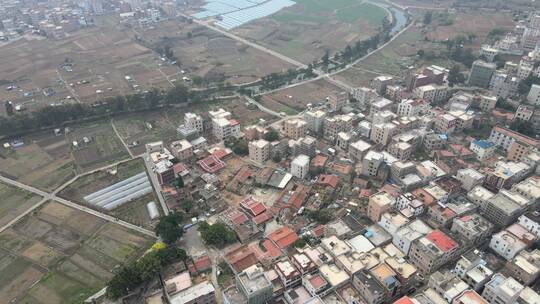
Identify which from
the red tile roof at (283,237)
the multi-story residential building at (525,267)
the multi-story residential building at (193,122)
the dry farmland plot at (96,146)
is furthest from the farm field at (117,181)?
the multi-story residential building at (525,267)

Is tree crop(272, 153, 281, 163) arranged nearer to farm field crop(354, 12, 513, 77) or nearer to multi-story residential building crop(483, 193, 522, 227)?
multi-story residential building crop(483, 193, 522, 227)

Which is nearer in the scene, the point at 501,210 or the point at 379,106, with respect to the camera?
the point at 501,210

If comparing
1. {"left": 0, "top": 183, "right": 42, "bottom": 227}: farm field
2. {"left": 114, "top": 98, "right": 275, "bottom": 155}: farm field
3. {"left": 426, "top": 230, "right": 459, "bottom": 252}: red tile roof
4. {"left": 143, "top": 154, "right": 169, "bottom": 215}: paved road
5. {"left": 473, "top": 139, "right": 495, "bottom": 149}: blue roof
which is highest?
{"left": 473, "top": 139, "right": 495, "bottom": 149}: blue roof

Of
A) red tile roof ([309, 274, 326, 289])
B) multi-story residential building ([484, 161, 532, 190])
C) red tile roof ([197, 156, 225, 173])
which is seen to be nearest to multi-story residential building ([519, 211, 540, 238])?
multi-story residential building ([484, 161, 532, 190])

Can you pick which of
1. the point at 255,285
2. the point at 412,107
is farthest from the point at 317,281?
the point at 412,107

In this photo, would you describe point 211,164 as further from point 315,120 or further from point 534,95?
point 534,95
